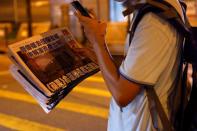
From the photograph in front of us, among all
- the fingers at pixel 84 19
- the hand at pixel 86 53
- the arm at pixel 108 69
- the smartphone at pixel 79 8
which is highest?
the smartphone at pixel 79 8

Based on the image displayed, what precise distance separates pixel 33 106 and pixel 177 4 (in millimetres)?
5064

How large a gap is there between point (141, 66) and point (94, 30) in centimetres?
32

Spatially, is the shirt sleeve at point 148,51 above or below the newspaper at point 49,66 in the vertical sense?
above

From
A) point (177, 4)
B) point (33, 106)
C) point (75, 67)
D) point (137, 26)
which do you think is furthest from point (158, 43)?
point (33, 106)

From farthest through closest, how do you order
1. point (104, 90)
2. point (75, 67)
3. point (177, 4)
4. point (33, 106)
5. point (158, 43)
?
1. point (104, 90)
2. point (33, 106)
3. point (75, 67)
4. point (177, 4)
5. point (158, 43)

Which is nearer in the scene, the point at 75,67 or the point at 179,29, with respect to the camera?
the point at 179,29

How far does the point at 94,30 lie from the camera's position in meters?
1.89

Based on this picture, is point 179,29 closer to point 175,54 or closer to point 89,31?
point 175,54

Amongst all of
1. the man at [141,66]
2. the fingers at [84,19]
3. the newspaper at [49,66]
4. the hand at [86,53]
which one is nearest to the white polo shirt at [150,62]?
the man at [141,66]

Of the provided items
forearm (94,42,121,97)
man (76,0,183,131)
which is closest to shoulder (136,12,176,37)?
man (76,0,183,131)

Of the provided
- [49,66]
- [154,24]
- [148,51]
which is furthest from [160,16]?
[49,66]

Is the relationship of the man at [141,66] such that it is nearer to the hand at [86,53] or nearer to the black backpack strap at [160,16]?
the black backpack strap at [160,16]

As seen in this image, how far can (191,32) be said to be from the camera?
6.00 feet

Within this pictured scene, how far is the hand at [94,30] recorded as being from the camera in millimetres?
1875
